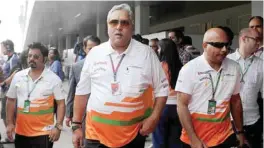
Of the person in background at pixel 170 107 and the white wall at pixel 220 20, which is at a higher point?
the white wall at pixel 220 20

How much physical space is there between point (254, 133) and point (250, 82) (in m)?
0.57

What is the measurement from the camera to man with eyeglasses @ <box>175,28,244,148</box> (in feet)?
11.2

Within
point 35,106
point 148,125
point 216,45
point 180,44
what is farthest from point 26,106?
point 180,44

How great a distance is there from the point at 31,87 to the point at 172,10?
17.0 metres

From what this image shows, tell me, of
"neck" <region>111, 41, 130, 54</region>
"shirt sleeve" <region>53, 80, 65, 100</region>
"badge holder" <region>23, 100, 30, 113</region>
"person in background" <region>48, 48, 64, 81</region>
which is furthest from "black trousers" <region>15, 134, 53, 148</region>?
"person in background" <region>48, 48, 64, 81</region>

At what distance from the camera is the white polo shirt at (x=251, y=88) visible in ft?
13.7

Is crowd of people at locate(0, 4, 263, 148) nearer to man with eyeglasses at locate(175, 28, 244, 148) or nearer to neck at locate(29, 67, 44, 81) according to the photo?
man with eyeglasses at locate(175, 28, 244, 148)

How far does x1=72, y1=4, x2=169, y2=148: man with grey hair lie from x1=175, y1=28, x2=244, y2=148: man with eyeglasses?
0.25 metres

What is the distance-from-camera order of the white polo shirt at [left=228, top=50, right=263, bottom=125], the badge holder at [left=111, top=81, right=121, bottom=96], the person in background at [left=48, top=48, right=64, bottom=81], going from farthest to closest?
the person in background at [left=48, top=48, right=64, bottom=81] → the white polo shirt at [left=228, top=50, right=263, bottom=125] → the badge holder at [left=111, top=81, right=121, bottom=96]

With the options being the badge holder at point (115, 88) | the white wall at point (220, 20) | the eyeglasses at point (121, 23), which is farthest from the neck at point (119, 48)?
the white wall at point (220, 20)

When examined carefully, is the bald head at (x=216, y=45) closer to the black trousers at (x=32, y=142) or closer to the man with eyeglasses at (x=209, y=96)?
the man with eyeglasses at (x=209, y=96)

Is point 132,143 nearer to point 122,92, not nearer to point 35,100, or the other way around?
point 122,92

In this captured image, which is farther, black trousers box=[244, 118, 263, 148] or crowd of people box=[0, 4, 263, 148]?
black trousers box=[244, 118, 263, 148]

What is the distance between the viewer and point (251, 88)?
4172 millimetres
